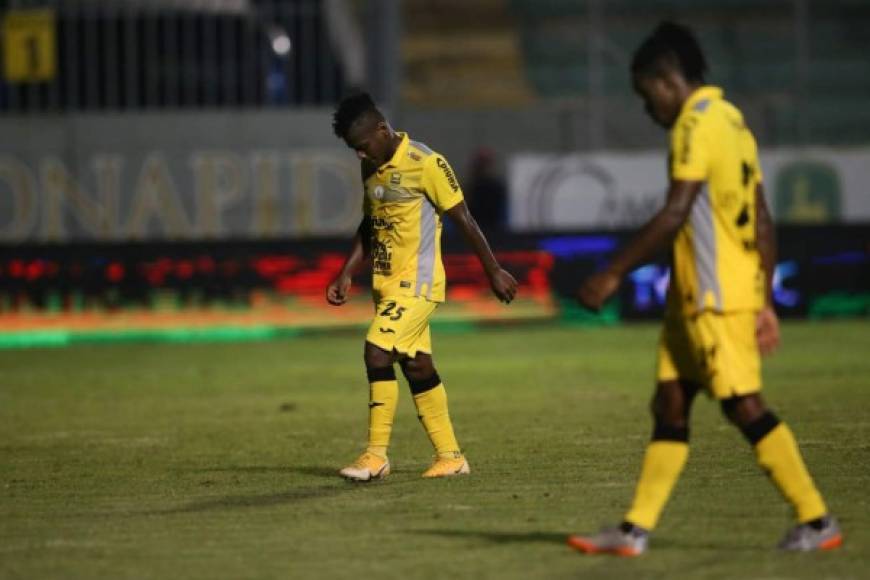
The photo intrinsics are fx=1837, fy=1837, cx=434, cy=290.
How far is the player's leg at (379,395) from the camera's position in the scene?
9891 mm

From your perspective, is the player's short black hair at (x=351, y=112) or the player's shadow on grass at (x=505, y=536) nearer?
the player's shadow on grass at (x=505, y=536)

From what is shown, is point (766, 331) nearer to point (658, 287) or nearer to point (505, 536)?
point (505, 536)

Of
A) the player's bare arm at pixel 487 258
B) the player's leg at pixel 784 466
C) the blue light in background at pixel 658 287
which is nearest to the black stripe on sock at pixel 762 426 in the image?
the player's leg at pixel 784 466

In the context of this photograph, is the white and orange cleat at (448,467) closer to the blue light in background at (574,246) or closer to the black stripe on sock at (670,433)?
the black stripe on sock at (670,433)

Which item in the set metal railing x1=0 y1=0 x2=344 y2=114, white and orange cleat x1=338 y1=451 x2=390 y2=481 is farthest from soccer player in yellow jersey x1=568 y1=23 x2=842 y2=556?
metal railing x1=0 y1=0 x2=344 y2=114

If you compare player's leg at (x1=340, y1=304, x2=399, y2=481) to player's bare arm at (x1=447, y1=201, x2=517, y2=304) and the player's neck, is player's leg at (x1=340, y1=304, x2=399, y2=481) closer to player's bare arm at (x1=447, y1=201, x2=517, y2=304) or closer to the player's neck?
player's bare arm at (x1=447, y1=201, x2=517, y2=304)

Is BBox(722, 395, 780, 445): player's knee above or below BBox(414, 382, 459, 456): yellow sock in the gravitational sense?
above

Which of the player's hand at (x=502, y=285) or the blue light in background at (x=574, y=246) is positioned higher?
the player's hand at (x=502, y=285)

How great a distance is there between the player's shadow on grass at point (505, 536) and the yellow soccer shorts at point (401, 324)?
2.10 meters

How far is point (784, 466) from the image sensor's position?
Result: 7090mm

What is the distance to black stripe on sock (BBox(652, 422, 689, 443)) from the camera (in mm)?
7254

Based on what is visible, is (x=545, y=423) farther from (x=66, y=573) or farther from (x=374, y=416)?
(x=66, y=573)

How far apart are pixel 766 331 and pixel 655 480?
0.73 m

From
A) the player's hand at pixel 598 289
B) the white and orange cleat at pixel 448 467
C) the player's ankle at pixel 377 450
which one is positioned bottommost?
the white and orange cleat at pixel 448 467
